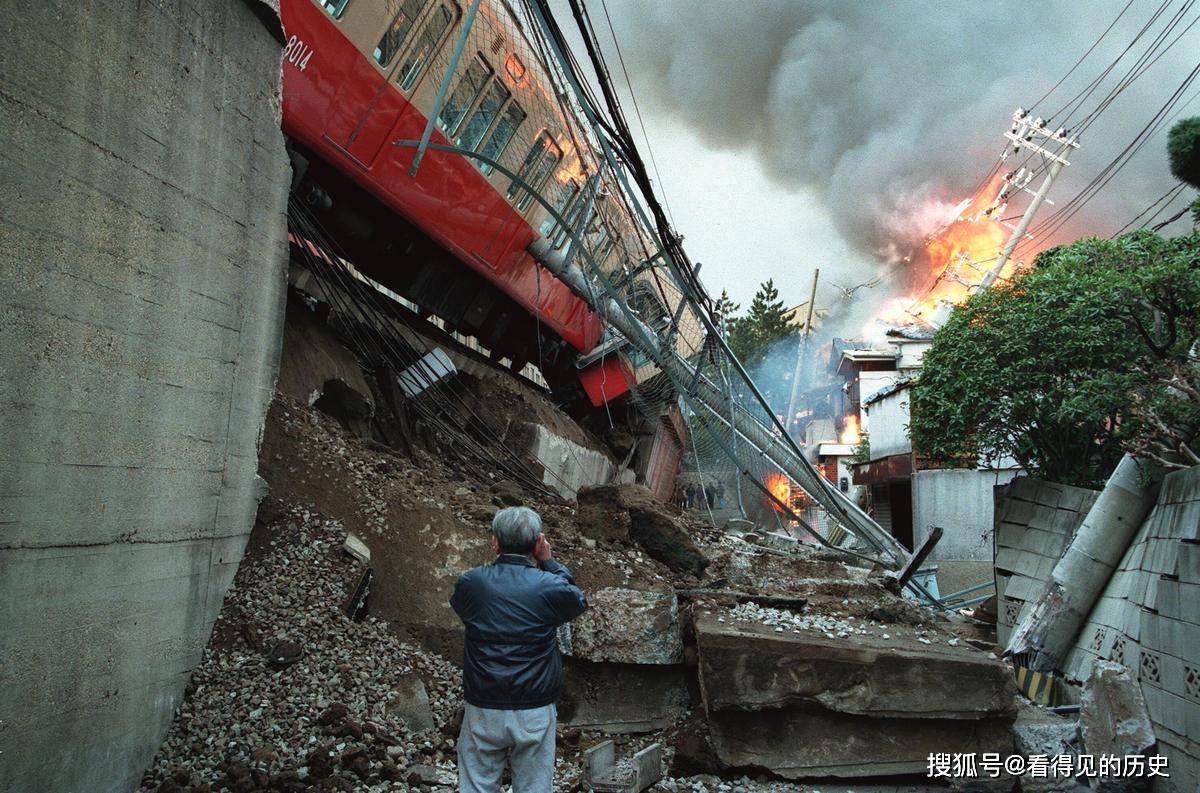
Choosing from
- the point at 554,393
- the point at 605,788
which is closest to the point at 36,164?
the point at 605,788

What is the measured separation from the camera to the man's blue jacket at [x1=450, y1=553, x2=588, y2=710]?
2.96 metres

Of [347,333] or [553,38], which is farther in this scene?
[347,333]

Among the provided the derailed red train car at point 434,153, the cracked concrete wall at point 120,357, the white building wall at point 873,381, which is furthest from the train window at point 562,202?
the white building wall at point 873,381

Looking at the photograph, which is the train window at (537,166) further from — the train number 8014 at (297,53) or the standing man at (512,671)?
the standing man at (512,671)

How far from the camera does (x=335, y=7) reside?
21.9ft

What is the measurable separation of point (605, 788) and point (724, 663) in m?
1.03

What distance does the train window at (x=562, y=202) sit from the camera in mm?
10523

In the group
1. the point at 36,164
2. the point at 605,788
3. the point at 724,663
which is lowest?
the point at 605,788

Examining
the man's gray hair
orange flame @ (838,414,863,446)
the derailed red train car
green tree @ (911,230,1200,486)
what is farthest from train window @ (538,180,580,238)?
orange flame @ (838,414,863,446)

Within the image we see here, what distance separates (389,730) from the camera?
3.97 metres

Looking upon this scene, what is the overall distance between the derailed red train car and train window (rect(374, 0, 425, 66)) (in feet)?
0.04

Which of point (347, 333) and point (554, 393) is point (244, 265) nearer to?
point (347, 333)

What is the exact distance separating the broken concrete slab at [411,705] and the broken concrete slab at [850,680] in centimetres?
164

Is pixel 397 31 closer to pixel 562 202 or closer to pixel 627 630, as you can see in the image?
pixel 562 202
